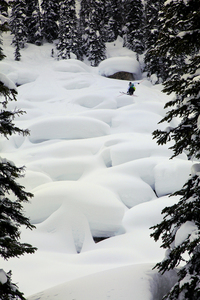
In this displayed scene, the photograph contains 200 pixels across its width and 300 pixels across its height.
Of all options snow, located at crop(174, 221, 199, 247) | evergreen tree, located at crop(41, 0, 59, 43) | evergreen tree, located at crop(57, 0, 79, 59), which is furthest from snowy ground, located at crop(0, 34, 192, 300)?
evergreen tree, located at crop(41, 0, 59, 43)

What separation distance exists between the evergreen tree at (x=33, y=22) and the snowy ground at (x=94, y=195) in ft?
70.6

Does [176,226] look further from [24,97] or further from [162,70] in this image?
[162,70]

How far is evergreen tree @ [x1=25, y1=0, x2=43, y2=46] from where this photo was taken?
39894 mm

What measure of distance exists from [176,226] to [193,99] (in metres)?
1.73

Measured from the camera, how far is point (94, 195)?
898 centimetres

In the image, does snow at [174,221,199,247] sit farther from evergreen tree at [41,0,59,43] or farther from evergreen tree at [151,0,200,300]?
evergreen tree at [41,0,59,43]

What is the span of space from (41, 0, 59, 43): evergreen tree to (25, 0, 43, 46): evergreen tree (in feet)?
3.25

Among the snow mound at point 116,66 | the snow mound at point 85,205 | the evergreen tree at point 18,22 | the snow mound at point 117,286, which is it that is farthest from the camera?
the evergreen tree at point 18,22

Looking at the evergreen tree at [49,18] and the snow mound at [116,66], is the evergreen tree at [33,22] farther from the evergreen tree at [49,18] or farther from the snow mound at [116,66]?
the snow mound at [116,66]

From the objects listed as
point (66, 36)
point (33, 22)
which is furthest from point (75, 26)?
point (33, 22)

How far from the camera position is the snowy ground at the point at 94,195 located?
15.7ft

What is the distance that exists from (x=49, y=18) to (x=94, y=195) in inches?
1582

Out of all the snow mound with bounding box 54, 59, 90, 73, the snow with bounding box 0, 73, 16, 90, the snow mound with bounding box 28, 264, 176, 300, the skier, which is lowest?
the snow mound with bounding box 28, 264, 176, 300

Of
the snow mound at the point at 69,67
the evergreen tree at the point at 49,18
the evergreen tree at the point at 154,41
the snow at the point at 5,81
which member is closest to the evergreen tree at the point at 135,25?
the evergreen tree at the point at 154,41
